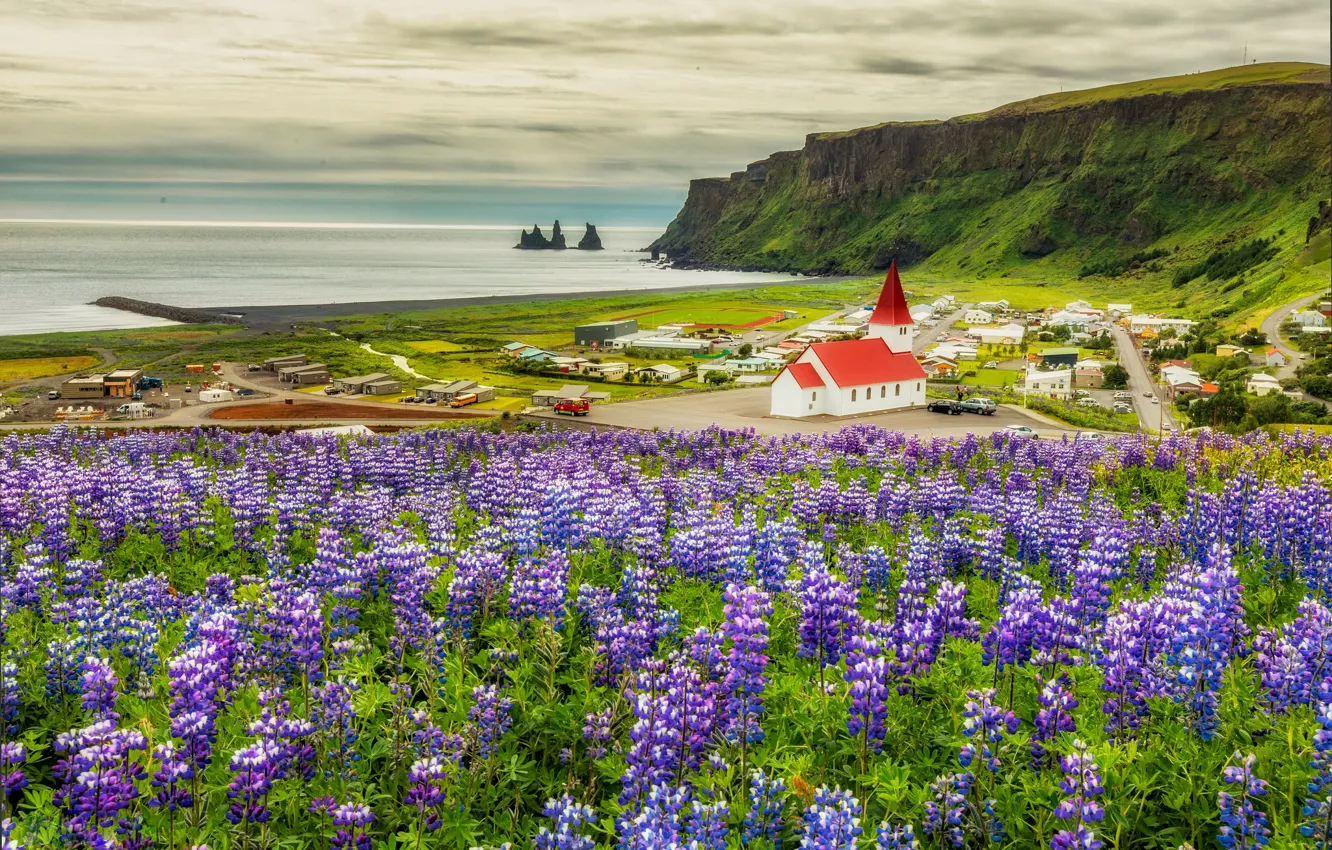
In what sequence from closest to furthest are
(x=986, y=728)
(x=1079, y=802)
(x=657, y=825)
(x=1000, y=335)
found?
(x=657, y=825) → (x=1079, y=802) → (x=986, y=728) → (x=1000, y=335)

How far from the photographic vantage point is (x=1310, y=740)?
19.2ft

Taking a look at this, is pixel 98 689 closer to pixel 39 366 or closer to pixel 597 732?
pixel 597 732

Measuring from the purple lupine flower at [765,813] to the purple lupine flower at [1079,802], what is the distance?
5.13 feet

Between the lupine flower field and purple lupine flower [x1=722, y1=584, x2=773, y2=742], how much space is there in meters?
0.03

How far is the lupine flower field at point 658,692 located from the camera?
570cm

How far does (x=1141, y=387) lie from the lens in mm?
103625

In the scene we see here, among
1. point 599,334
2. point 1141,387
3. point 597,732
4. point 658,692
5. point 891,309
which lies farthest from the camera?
point 599,334

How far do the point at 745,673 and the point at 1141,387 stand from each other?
11033cm

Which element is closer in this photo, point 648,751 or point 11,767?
point 648,751

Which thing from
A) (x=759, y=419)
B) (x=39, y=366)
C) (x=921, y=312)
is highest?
(x=921, y=312)

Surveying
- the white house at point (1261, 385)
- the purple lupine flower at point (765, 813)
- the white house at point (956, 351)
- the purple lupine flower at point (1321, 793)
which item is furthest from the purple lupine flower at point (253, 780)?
the white house at point (956, 351)

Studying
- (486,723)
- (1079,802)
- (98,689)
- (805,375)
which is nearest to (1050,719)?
(1079,802)

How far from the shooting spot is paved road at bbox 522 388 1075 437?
55938mm

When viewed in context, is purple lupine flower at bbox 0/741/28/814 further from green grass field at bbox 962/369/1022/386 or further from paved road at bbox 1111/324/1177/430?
green grass field at bbox 962/369/1022/386
